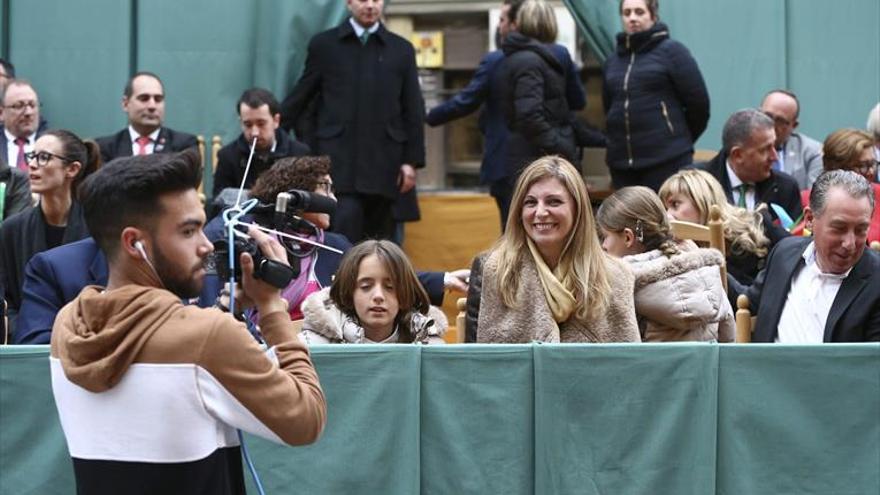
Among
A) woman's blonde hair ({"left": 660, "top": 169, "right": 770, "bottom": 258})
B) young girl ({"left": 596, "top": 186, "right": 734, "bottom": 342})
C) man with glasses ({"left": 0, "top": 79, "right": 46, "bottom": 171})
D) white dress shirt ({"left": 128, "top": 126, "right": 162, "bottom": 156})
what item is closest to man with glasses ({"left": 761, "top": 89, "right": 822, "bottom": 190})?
woman's blonde hair ({"left": 660, "top": 169, "right": 770, "bottom": 258})

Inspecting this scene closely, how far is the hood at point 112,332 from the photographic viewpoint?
11.0 ft

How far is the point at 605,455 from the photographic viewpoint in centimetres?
485

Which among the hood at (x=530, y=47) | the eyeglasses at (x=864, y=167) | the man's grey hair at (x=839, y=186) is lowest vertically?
the man's grey hair at (x=839, y=186)

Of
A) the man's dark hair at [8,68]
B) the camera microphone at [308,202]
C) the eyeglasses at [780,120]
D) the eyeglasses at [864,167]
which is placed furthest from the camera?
the man's dark hair at [8,68]

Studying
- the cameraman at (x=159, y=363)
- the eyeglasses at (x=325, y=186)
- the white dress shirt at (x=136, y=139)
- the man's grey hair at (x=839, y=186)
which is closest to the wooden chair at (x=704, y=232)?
the man's grey hair at (x=839, y=186)

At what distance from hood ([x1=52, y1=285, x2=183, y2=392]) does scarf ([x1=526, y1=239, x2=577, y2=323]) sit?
2238 mm

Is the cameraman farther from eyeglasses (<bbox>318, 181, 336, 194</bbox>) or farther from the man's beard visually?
eyeglasses (<bbox>318, 181, 336, 194</bbox>)

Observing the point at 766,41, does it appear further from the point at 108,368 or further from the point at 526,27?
the point at 108,368

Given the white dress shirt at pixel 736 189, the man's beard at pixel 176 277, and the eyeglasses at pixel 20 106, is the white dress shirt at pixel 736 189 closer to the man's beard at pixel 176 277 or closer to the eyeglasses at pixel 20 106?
the eyeglasses at pixel 20 106

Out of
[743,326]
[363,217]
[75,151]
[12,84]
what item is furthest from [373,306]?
[12,84]

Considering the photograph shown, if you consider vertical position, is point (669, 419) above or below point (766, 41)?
below

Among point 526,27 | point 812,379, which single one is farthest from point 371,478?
point 526,27

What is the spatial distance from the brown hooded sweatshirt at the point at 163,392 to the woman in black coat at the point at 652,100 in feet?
18.0

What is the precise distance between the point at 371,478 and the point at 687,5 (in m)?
5.46
